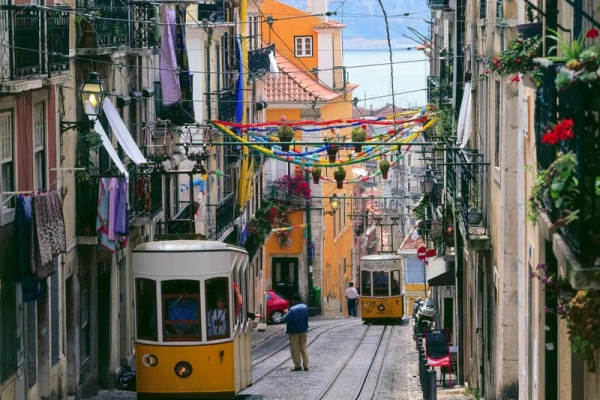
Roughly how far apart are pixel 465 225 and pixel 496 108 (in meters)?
2.41

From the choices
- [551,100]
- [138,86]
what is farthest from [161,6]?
[551,100]

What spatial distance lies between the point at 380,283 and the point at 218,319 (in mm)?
25163

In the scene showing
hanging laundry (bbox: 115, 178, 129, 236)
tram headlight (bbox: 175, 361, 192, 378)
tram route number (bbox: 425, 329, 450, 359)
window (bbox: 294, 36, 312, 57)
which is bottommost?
tram route number (bbox: 425, 329, 450, 359)

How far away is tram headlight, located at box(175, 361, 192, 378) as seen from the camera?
19719mm

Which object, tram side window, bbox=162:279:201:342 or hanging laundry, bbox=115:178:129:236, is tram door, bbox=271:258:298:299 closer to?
hanging laundry, bbox=115:178:129:236

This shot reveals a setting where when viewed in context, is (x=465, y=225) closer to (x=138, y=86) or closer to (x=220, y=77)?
(x=138, y=86)

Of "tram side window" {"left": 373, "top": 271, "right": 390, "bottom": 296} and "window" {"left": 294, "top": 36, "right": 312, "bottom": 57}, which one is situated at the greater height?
"window" {"left": 294, "top": 36, "right": 312, "bottom": 57}

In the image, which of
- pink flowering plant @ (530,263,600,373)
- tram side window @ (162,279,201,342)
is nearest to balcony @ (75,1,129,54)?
tram side window @ (162,279,201,342)

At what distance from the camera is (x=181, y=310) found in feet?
64.5

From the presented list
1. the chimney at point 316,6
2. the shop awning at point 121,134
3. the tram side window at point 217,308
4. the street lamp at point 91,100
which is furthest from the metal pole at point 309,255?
the tram side window at point 217,308

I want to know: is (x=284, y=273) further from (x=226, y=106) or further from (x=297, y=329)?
(x=297, y=329)

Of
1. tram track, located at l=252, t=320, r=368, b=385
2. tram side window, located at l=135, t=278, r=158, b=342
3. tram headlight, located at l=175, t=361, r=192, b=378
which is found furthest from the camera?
tram track, located at l=252, t=320, r=368, b=385

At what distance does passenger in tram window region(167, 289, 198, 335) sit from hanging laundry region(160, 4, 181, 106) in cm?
1086

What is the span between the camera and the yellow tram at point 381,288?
44.5 m
